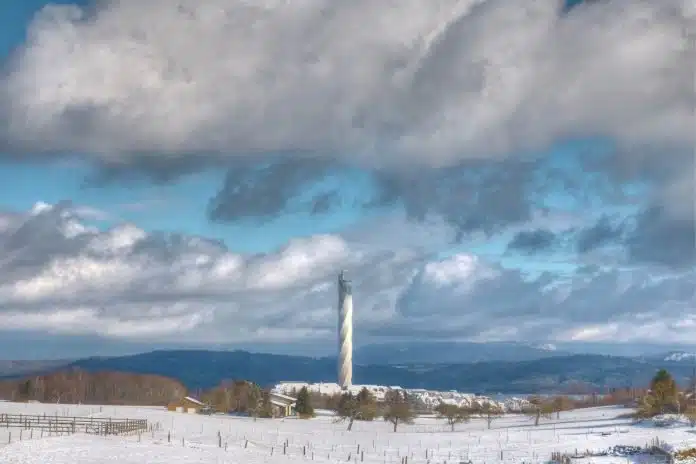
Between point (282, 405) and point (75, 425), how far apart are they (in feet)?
217

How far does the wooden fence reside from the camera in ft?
310

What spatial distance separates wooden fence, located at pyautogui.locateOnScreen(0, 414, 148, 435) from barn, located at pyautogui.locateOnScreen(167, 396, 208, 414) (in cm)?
4733

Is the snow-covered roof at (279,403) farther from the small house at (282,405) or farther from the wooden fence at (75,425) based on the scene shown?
the wooden fence at (75,425)

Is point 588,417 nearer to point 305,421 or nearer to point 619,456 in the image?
point 305,421

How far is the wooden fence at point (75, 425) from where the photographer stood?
94.4 meters

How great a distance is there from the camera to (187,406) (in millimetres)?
158000

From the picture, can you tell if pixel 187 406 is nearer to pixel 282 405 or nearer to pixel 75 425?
pixel 282 405

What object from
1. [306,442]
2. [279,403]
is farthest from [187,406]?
[306,442]

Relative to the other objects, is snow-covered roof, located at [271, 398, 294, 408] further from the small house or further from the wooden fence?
the wooden fence

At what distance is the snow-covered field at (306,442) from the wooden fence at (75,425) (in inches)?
97.7

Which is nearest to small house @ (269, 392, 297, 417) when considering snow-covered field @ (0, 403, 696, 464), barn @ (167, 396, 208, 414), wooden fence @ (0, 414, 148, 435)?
barn @ (167, 396, 208, 414)

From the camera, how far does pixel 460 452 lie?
316ft

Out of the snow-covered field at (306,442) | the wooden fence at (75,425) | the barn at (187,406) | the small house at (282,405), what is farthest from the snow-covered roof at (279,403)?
the wooden fence at (75,425)

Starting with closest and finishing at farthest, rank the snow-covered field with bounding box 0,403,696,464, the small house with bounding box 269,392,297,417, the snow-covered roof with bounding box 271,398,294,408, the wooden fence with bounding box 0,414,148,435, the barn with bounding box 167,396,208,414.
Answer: the snow-covered field with bounding box 0,403,696,464 → the wooden fence with bounding box 0,414,148,435 → the barn with bounding box 167,396,208,414 → the small house with bounding box 269,392,297,417 → the snow-covered roof with bounding box 271,398,294,408
